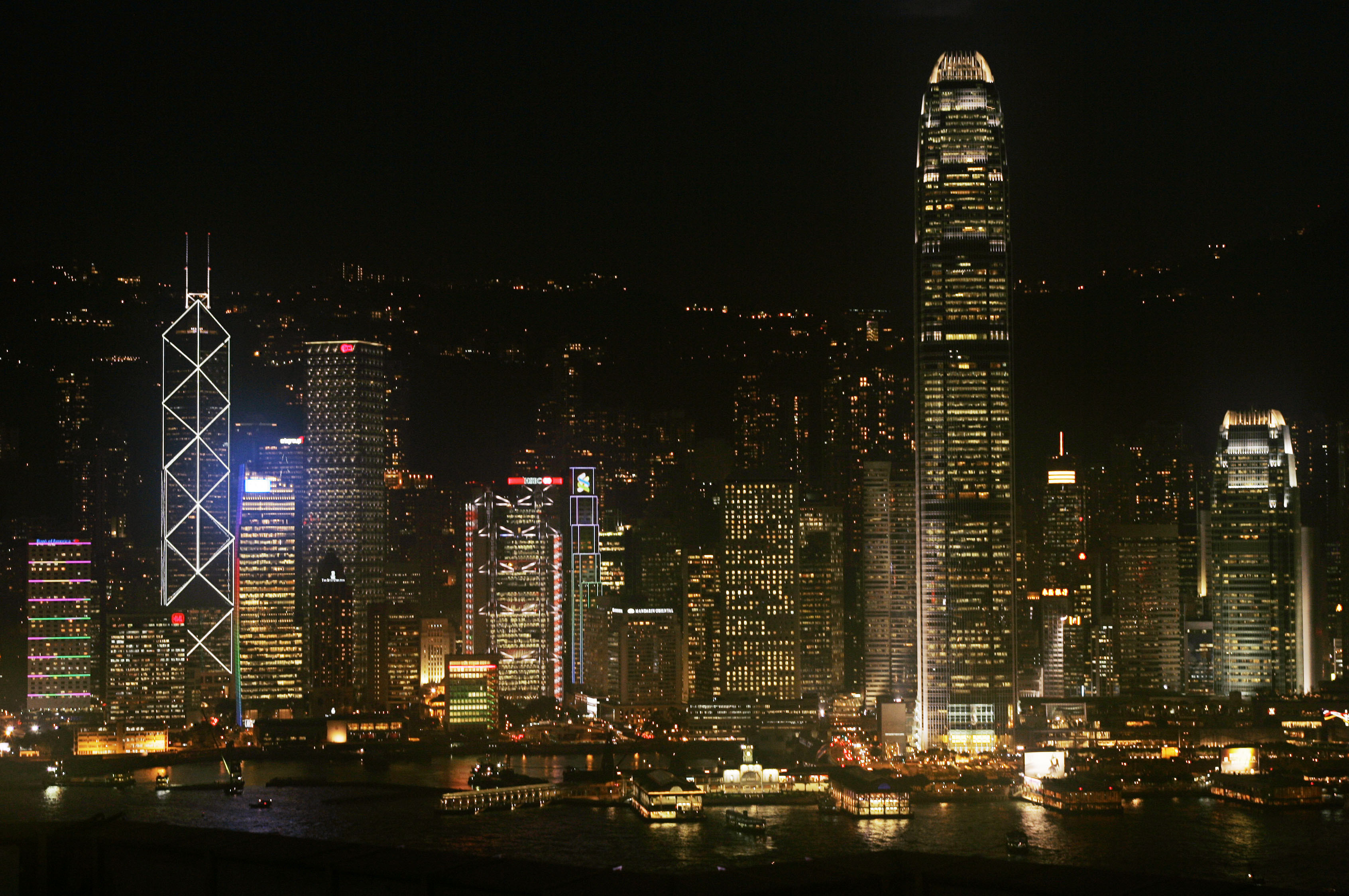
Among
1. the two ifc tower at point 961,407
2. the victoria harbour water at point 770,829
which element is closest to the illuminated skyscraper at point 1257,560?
the two ifc tower at point 961,407

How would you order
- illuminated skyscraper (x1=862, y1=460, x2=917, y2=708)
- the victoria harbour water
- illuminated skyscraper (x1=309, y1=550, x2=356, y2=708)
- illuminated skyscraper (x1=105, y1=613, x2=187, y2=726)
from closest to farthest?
the victoria harbour water, illuminated skyscraper (x1=105, y1=613, x2=187, y2=726), illuminated skyscraper (x1=862, y1=460, x2=917, y2=708), illuminated skyscraper (x1=309, y1=550, x2=356, y2=708)

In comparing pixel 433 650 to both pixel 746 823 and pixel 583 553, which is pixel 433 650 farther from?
pixel 746 823

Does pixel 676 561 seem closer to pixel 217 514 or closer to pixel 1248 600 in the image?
pixel 217 514

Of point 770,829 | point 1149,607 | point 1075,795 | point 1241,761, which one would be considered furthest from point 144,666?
point 1149,607

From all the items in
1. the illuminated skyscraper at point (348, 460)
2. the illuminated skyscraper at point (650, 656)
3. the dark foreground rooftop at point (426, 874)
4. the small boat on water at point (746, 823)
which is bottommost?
the small boat on water at point (746, 823)

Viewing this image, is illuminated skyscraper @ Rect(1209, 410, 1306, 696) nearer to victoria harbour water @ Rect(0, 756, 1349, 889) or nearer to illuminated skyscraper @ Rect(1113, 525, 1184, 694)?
illuminated skyscraper @ Rect(1113, 525, 1184, 694)

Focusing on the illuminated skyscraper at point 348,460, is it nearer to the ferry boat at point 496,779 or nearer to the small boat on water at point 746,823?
the ferry boat at point 496,779

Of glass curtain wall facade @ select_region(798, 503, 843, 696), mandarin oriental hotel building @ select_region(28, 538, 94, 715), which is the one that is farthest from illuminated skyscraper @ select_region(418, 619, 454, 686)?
glass curtain wall facade @ select_region(798, 503, 843, 696)

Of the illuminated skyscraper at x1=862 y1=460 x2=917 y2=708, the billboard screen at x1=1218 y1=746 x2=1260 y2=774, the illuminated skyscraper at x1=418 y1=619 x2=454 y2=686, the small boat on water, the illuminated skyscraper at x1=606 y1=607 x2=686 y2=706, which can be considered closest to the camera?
the small boat on water
